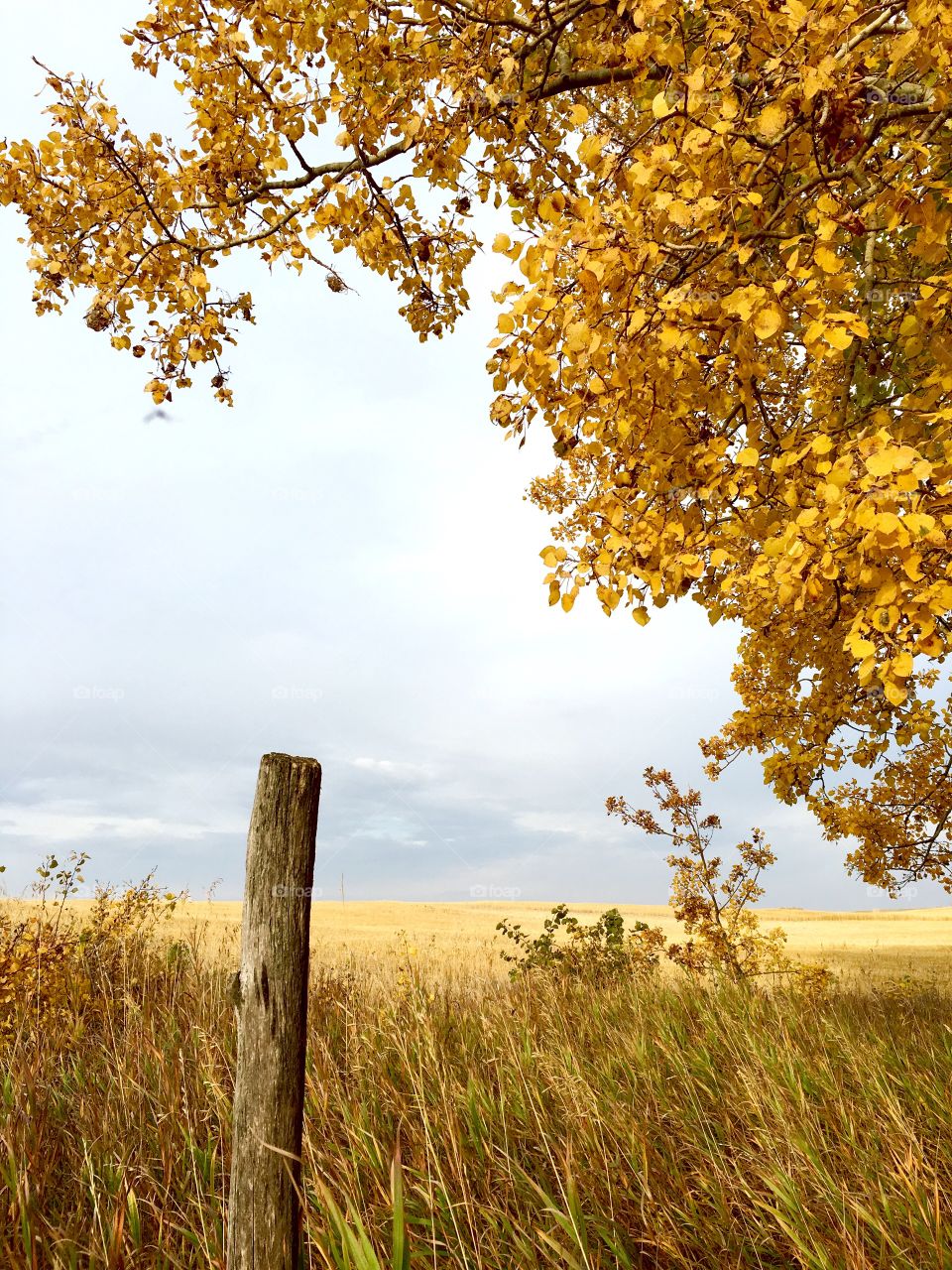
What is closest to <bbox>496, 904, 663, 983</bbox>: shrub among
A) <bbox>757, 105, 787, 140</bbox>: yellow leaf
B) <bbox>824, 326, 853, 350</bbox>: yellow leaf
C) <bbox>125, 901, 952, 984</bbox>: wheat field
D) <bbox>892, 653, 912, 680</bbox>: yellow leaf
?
<bbox>125, 901, 952, 984</bbox>: wheat field

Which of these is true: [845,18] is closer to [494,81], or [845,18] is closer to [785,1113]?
[494,81]

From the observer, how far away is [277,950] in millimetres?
2959

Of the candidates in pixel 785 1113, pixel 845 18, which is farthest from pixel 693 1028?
pixel 845 18

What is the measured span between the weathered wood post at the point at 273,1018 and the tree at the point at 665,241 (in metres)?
1.56

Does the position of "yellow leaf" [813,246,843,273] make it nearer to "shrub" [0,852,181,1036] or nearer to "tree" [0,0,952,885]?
"tree" [0,0,952,885]

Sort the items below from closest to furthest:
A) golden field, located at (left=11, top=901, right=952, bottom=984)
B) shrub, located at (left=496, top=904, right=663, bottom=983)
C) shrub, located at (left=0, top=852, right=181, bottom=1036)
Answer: shrub, located at (left=0, top=852, right=181, bottom=1036)
shrub, located at (left=496, top=904, right=663, bottom=983)
golden field, located at (left=11, top=901, right=952, bottom=984)

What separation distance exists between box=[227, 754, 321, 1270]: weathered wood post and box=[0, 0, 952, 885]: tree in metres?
1.56

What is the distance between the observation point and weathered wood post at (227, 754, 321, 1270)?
2.83 metres

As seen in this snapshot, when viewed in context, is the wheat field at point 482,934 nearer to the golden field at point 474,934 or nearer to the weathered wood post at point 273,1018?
the golden field at point 474,934

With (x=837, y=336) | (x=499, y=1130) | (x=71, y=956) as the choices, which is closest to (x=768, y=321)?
(x=837, y=336)

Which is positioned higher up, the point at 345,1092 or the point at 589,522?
the point at 589,522

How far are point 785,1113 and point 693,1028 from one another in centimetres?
179

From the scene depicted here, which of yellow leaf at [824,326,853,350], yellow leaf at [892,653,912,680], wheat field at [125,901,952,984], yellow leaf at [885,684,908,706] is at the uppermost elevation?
yellow leaf at [824,326,853,350]

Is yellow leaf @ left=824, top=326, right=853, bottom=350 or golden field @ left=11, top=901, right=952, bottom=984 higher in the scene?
yellow leaf @ left=824, top=326, right=853, bottom=350
